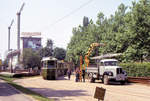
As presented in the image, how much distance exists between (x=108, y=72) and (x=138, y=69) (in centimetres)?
538

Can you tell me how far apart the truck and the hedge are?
3.41m

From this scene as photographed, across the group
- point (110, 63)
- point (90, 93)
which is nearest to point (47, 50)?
point (110, 63)

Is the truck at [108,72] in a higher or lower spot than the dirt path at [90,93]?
higher

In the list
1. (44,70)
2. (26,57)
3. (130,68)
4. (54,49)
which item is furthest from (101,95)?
(54,49)

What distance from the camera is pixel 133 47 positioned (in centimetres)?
3456

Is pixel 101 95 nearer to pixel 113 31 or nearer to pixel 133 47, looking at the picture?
pixel 133 47

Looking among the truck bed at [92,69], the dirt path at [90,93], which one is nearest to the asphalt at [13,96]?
the dirt path at [90,93]

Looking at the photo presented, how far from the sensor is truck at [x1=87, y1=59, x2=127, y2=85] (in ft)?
78.4

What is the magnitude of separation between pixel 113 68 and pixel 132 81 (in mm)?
4008

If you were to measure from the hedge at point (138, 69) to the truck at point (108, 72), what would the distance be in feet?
11.2

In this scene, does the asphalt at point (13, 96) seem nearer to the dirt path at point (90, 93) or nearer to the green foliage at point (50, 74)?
the dirt path at point (90, 93)

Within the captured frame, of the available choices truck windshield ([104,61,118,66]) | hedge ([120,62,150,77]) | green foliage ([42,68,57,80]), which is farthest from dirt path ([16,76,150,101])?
green foliage ([42,68,57,80])

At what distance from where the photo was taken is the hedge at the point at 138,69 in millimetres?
26175

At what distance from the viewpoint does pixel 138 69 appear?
27.7 m
